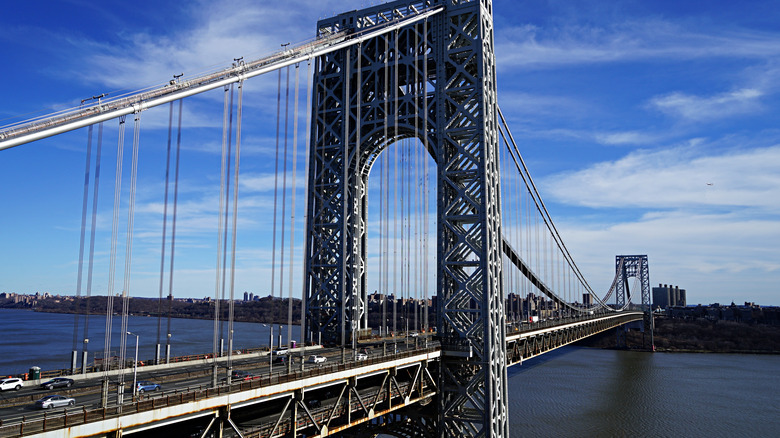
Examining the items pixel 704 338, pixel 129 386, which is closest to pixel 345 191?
pixel 129 386

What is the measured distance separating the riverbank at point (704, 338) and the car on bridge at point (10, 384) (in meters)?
146

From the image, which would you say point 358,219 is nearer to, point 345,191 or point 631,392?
point 345,191

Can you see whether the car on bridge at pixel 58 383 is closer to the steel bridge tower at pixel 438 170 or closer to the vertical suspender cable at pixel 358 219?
the steel bridge tower at pixel 438 170

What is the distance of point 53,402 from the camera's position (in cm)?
1770

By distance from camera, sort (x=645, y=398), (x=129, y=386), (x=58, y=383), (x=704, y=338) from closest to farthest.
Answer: (x=129, y=386), (x=58, y=383), (x=645, y=398), (x=704, y=338)

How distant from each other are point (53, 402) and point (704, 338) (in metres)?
165

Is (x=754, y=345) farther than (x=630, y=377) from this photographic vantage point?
Yes

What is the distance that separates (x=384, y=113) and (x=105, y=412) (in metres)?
28.9

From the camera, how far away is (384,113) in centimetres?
3944

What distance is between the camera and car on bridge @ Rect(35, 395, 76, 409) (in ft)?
58.0

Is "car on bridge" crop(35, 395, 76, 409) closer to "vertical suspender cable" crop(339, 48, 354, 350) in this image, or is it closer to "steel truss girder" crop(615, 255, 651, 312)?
"vertical suspender cable" crop(339, 48, 354, 350)

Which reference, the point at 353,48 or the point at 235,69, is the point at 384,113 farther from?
the point at 235,69

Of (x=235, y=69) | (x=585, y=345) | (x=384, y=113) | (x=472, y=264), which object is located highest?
(x=384, y=113)

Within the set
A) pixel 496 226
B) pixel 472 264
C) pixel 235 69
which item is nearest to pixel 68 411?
pixel 235 69
